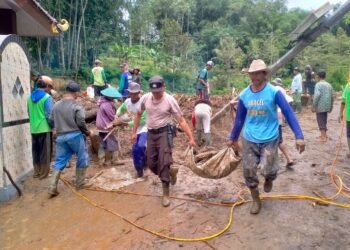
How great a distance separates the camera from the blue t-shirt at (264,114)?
175 inches

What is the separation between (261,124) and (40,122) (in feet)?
13.1

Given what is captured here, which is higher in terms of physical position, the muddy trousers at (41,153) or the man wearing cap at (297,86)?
the man wearing cap at (297,86)

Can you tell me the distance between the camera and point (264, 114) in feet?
14.8

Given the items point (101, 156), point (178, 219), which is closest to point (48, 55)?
point (101, 156)

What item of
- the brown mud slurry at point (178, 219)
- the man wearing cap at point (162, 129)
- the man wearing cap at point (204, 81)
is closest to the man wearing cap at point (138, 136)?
the brown mud slurry at point (178, 219)

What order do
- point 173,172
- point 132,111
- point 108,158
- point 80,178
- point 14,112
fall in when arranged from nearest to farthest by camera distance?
point 173,172 → point 80,178 → point 14,112 → point 132,111 → point 108,158

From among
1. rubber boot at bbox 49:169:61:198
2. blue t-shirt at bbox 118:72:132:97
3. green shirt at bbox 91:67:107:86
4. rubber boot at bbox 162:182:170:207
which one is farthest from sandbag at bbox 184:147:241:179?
green shirt at bbox 91:67:107:86

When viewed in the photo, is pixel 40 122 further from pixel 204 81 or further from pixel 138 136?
pixel 204 81

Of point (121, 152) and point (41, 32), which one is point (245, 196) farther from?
point (41, 32)

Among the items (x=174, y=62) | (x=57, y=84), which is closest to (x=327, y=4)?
(x=57, y=84)

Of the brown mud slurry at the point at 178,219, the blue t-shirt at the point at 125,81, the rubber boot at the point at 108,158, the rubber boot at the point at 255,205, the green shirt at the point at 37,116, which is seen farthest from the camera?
the blue t-shirt at the point at 125,81

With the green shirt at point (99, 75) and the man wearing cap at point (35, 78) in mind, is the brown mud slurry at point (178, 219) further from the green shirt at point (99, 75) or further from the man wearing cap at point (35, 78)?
the green shirt at point (99, 75)

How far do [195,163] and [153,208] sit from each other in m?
0.86

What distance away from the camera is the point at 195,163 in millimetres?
5281
